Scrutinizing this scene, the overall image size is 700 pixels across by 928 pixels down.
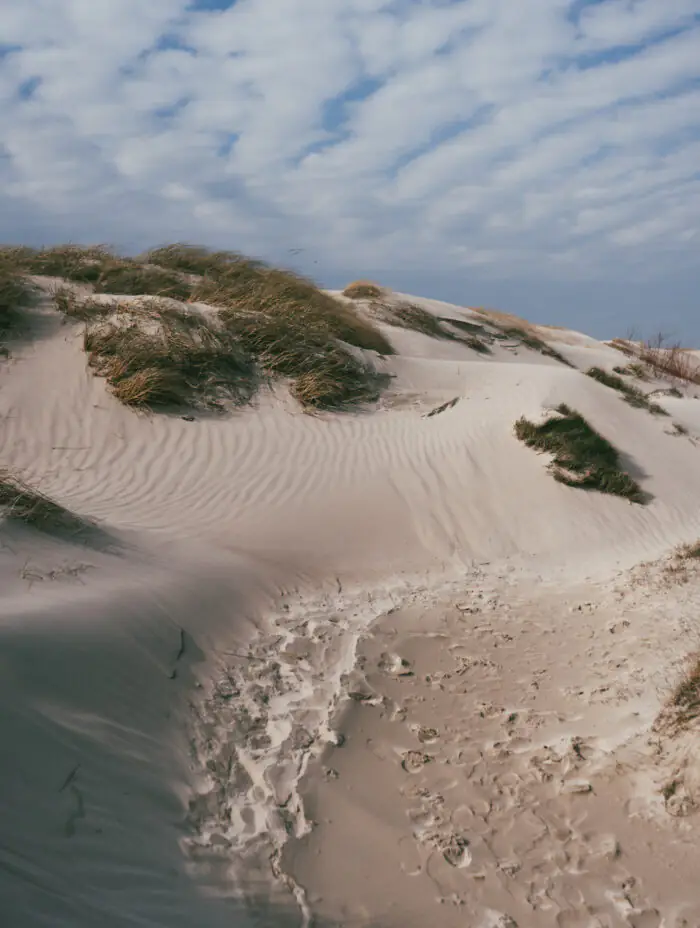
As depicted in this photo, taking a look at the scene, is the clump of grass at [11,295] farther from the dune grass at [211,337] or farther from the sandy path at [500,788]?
the sandy path at [500,788]

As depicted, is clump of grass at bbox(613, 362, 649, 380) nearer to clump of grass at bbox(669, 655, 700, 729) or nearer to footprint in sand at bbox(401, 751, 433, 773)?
clump of grass at bbox(669, 655, 700, 729)

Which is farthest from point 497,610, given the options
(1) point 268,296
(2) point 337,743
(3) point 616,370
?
(3) point 616,370

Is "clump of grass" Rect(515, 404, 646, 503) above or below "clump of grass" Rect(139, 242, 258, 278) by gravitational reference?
below

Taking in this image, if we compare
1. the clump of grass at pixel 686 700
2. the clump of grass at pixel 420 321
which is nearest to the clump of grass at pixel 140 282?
the clump of grass at pixel 420 321

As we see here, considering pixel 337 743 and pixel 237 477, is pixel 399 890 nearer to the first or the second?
pixel 337 743

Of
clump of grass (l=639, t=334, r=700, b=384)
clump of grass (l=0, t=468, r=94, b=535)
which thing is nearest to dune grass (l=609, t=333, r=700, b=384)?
clump of grass (l=639, t=334, r=700, b=384)

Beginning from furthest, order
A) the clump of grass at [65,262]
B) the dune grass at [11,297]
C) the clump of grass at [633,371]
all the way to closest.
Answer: the clump of grass at [633,371]
the clump of grass at [65,262]
the dune grass at [11,297]
